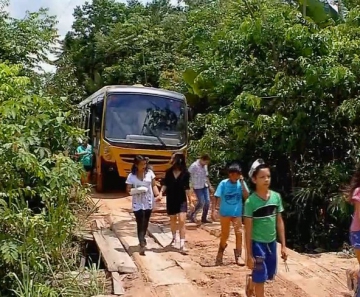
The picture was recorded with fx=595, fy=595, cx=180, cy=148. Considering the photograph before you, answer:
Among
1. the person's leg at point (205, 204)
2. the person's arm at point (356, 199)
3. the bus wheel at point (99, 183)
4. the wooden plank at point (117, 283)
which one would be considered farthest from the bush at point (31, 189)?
the bus wheel at point (99, 183)

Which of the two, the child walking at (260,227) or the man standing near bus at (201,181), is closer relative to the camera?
the child walking at (260,227)

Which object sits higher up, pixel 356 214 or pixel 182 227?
pixel 356 214

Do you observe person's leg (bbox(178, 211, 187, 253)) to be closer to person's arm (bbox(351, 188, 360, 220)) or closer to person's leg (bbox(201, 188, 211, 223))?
person's leg (bbox(201, 188, 211, 223))

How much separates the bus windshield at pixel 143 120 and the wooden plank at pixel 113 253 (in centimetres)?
511

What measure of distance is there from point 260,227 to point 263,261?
315 millimetres

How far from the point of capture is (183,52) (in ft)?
90.9

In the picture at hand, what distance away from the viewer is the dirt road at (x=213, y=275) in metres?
6.87

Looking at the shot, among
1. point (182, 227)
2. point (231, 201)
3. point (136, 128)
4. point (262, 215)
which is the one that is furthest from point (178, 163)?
point (136, 128)

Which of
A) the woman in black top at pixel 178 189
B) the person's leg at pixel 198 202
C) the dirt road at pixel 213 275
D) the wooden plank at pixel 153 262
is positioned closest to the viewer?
the dirt road at pixel 213 275

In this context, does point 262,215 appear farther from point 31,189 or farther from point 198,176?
point 198,176

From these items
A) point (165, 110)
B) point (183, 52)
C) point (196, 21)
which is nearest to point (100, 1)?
point (183, 52)

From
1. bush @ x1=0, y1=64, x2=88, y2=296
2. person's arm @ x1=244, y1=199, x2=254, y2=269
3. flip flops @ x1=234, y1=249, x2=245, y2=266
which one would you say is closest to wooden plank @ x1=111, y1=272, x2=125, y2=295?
bush @ x1=0, y1=64, x2=88, y2=296

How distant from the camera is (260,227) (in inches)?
216

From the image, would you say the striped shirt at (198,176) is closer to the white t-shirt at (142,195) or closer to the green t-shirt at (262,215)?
the white t-shirt at (142,195)
